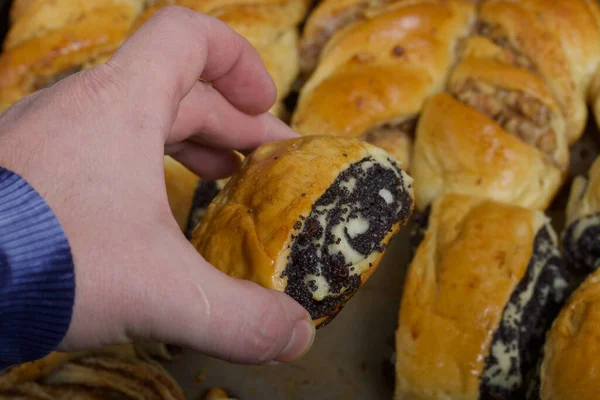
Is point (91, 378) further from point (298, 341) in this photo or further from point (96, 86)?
point (96, 86)

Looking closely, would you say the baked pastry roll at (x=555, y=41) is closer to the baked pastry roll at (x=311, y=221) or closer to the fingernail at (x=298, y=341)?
the baked pastry roll at (x=311, y=221)

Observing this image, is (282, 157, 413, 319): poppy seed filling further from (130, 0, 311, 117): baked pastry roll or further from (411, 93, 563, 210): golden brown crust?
(130, 0, 311, 117): baked pastry roll

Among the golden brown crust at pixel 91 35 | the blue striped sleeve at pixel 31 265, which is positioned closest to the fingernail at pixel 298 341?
the blue striped sleeve at pixel 31 265

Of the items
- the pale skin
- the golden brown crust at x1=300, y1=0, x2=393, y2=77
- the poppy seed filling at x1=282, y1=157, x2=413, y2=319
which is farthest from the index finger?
the golden brown crust at x1=300, y1=0, x2=393, y2=77

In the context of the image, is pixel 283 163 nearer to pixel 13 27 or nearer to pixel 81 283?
pixel 81 283

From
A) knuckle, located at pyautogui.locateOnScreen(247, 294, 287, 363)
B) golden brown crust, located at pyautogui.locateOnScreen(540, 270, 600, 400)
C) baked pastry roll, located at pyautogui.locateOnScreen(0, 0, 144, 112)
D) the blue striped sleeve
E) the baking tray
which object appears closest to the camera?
the blue striped sleeve
